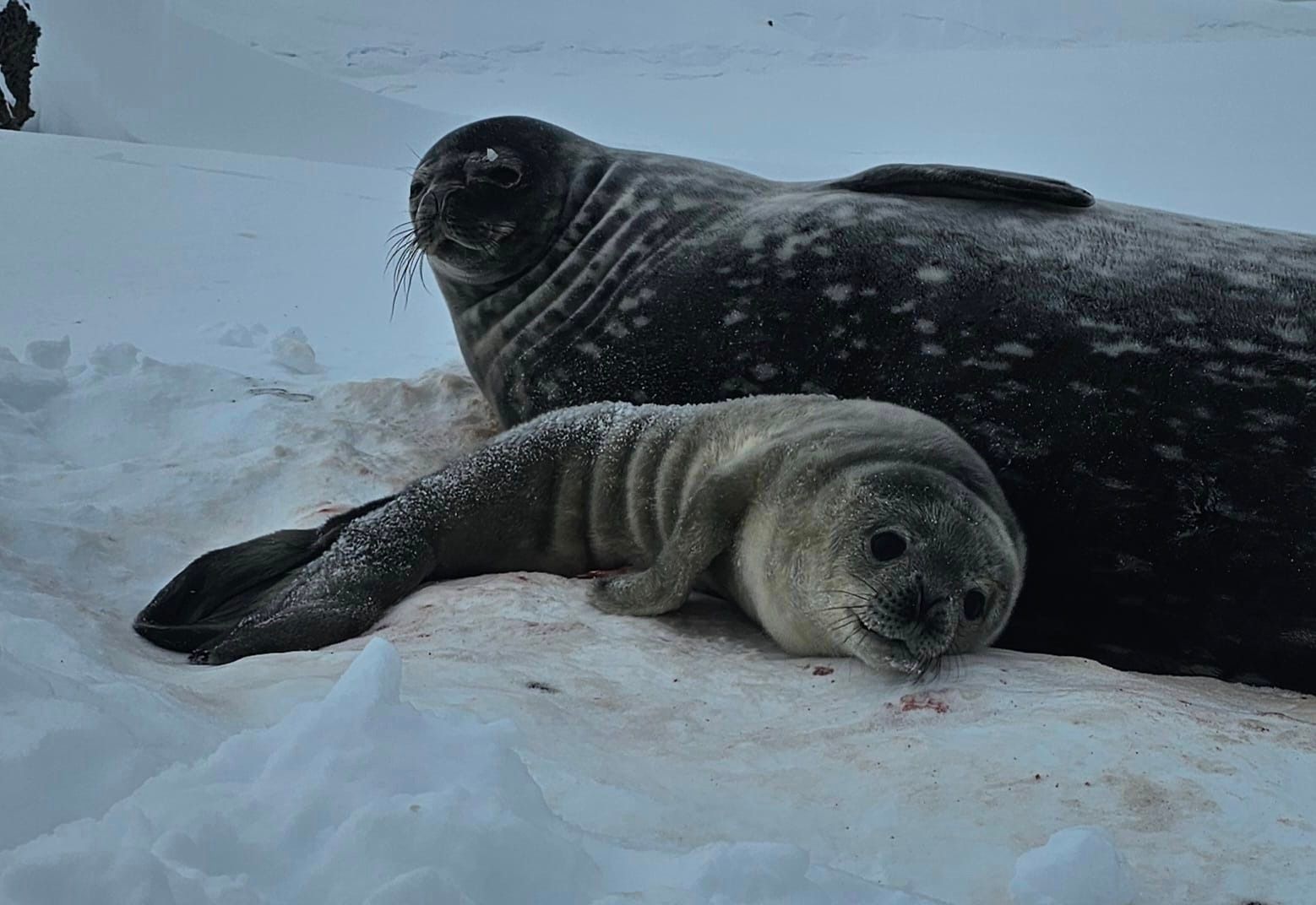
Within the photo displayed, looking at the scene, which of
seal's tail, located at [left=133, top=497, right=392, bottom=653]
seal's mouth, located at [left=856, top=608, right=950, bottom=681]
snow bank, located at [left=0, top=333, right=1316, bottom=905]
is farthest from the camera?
seal's tail, located at [left=133, top=497, right=392, bottom=653]

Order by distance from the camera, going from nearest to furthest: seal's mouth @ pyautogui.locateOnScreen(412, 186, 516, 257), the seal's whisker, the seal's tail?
the seal's whisker → the seal's tail → seal's mouth @ pyautogui.locateOnScreen(412, 186, 516, 257)

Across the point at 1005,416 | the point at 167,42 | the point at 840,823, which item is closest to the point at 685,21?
the point at 167,42

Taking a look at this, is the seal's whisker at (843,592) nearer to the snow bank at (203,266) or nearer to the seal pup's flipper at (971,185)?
the seal pup's flipper at (971,185)

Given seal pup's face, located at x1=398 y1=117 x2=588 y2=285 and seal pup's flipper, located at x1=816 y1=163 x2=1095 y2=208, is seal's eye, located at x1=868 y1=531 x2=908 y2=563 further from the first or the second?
seal pup's face, located at x1=398 y1=117 x2=588 y2=285

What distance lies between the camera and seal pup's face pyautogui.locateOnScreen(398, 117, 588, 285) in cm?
415

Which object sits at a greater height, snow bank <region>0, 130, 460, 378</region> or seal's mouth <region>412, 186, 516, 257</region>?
seal's mouth <region>412, 186, 516, 257</region>

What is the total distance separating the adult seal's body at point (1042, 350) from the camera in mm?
2738

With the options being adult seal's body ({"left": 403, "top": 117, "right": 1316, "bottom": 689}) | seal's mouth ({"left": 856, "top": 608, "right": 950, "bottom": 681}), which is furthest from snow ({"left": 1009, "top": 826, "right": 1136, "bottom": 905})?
adult seal's body ({"left": 403, "top": 117, "right": 1316, "bottom": 689})

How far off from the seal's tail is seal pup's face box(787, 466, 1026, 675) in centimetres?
111

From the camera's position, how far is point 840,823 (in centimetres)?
164

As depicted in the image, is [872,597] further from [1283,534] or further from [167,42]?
[167,42]

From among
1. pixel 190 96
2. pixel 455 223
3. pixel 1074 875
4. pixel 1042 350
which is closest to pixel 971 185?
pixel 1042 350

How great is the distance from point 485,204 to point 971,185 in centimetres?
151

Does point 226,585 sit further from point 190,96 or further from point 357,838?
point 190,96
